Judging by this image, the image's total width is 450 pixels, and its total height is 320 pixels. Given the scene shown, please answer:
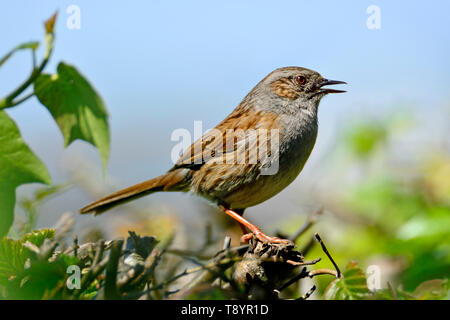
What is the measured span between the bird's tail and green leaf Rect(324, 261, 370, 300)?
1.86 m

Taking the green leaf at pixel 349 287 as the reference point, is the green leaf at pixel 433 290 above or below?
below

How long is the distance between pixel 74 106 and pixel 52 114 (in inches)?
3.3

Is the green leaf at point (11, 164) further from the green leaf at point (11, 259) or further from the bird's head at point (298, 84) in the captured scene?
the bird's head at point (298, 84)

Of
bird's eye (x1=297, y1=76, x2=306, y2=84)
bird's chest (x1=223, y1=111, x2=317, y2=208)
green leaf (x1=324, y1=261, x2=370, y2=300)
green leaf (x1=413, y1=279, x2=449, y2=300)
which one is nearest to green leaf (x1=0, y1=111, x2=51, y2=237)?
green leaf (x1=324, y1=261, x2=370, y2=300)

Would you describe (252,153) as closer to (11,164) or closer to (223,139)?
(223,139)

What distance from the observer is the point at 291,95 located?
3.78 m

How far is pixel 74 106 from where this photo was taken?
1.57 metres

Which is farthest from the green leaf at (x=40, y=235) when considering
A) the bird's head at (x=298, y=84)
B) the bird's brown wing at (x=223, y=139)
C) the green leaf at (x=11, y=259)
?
the bird's head at (x=298, y=84)

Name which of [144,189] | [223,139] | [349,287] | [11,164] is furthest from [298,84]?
[11,164]

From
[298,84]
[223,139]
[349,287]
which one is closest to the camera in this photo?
[349,287]

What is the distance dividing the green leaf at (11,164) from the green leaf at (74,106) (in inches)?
5.4

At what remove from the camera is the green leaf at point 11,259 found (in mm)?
1387

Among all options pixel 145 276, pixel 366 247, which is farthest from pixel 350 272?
pixel 366 247
